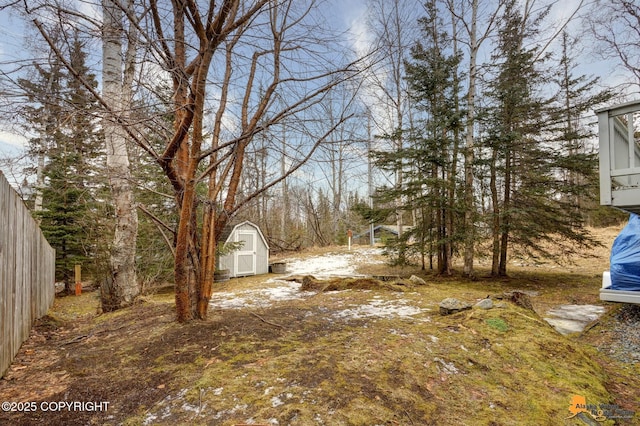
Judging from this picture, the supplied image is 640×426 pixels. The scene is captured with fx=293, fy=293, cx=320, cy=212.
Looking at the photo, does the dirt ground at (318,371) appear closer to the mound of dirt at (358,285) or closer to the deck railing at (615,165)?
the deck railing at (615,165)

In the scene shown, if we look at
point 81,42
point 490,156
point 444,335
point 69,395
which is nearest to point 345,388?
point 444,335

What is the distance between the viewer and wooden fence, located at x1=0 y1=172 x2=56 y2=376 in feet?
8.05

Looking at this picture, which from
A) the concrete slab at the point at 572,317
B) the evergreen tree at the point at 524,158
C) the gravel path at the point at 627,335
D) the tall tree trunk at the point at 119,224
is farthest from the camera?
the evergreen tree at the point at 524,158

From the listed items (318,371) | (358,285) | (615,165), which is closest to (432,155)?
(358,285)

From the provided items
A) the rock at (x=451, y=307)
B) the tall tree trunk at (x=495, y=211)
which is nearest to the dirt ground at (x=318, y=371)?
the rock at (x=451, y=307)

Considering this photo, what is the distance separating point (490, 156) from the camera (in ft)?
26.1

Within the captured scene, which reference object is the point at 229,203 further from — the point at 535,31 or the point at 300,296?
the point at 535,31

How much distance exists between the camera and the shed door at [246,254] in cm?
1060

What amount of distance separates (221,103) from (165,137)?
71cm

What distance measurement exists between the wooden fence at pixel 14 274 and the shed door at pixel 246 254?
6.79m

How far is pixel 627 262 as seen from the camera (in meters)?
4.09

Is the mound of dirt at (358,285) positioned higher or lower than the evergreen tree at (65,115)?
lower

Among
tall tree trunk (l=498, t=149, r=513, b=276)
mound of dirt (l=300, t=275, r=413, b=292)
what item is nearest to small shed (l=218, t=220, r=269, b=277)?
mound of dirt (l=300, t=275, r=413, b=292)

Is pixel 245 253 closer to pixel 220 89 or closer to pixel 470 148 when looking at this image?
pixel 470 148
